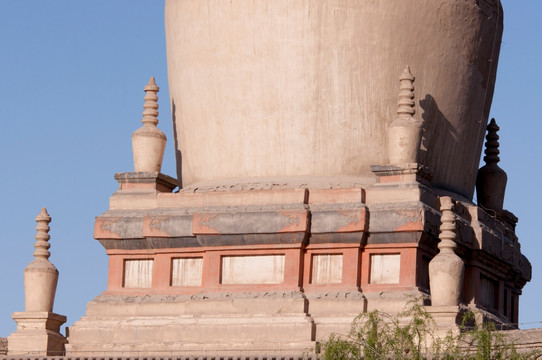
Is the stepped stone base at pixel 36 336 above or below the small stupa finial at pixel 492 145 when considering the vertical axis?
below

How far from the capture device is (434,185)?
114 feet

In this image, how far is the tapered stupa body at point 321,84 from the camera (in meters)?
34.1

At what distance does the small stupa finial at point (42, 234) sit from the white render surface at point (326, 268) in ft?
20.1

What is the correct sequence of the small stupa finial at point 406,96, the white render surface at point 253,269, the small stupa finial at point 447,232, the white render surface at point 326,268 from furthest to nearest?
the small stupa finial at point 406,96 < the white render surface at point 253,269 < the white render surface at point 326,268 < the small stupa finial at point 447,232

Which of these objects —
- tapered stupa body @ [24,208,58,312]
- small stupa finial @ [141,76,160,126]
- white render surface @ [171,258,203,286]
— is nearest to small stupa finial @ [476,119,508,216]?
white render surface @ [171,258,203,286]

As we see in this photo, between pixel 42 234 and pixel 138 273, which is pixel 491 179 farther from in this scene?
pixel 42 234

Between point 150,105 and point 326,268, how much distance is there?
19.0ft

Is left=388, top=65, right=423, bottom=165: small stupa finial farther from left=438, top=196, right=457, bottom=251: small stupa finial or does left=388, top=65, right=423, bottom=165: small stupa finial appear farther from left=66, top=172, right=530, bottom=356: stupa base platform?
left=438, top=196, right=457, bottom=251: small stupa finial

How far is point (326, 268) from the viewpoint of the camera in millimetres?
32938

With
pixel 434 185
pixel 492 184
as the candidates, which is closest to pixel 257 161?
→ pixel 434 185

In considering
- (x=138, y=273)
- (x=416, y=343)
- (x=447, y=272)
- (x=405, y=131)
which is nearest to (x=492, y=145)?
(x=405, y=131)

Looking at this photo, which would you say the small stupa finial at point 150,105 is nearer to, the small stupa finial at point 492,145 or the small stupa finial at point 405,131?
the small stupa finial at point 405,131

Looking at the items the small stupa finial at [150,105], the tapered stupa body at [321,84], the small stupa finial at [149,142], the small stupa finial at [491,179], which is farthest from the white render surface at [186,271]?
the small stupa finial at [491,179]

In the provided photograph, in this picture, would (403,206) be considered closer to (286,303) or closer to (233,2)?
(286,303)
